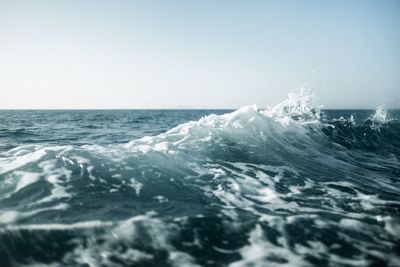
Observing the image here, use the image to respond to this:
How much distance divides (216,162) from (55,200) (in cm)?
367

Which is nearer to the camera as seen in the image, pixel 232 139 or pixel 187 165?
pixel 187 165

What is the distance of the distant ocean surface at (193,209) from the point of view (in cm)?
297

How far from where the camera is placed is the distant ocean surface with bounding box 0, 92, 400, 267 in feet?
9.73

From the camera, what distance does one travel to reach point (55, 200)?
4082mm

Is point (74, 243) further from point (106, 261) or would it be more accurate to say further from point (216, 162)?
point (216, 162)

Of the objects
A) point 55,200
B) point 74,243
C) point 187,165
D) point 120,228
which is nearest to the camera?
point 74,243

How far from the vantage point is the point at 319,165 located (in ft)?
24.4

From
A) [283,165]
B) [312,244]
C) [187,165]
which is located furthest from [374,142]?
[312,244]

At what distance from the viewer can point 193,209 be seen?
402 centimetres

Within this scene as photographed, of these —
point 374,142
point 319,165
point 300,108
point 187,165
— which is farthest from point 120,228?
point 300,108

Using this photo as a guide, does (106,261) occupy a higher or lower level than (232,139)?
lower

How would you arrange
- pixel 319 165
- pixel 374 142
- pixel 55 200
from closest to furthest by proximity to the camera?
1. pixel 55 200
2. pixel 319 165
3. pixel 374 142

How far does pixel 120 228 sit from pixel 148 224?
12.7 inches

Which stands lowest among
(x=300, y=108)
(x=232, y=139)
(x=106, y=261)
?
(x=106, y=261)
